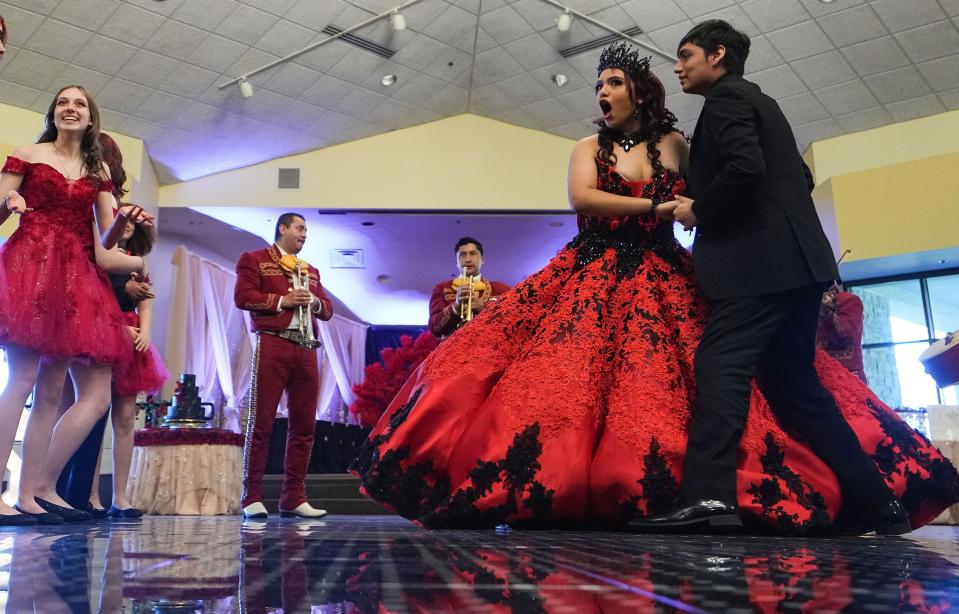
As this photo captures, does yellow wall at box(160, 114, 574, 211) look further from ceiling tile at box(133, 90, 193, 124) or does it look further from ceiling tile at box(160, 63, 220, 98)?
ceiling tile at box(160, 63, 220, 98)

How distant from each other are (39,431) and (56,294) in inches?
16.8

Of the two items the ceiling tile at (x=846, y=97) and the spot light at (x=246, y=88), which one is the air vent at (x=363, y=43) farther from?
the ceiling tile at (x=846, y=97)

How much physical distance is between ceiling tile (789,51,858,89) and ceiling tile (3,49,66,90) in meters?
6.55

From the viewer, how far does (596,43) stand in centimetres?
779

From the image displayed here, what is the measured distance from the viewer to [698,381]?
6.11 ft

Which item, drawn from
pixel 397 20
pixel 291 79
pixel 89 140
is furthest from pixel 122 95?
pixel 89 140

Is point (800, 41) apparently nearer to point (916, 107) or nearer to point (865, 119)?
point (865, 119)

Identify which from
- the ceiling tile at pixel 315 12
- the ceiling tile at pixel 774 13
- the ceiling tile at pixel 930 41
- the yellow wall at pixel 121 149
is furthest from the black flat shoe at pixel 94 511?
the ceiling tile at pixel 930 41

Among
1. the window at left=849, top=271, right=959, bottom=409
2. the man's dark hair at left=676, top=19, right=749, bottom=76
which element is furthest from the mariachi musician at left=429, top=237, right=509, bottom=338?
the window at left=849, top=271, right=959, bottom=409

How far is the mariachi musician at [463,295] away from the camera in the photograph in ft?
14.5

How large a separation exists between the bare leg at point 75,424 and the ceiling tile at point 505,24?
6.02m

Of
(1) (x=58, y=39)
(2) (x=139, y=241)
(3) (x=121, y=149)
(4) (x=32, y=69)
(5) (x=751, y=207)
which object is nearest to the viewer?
(5) (x=751, y=207)

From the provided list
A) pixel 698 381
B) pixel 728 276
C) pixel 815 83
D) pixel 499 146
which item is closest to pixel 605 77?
pixel 728 276

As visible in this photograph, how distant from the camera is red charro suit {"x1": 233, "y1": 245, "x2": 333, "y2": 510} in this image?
12.7ft
